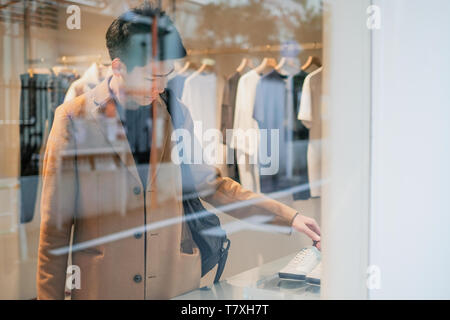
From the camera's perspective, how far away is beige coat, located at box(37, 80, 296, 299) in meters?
1.29

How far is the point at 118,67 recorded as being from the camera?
1.28m

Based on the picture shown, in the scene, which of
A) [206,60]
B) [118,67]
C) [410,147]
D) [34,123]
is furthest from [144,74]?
[410,147]

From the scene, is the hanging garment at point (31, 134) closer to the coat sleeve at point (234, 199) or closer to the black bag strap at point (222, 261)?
the coat sleeve at point (234, 199)

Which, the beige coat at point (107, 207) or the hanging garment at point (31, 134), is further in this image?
the hanging garment at point (31, 134)

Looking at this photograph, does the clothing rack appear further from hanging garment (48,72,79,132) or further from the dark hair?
hanging garment (48,72,79,132)

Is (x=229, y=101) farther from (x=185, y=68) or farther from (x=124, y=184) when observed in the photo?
(x=124, y=184)

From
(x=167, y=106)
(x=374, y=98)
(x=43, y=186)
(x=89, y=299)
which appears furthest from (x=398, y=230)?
(x=43, y=186)

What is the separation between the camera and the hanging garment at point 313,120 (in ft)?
4.25

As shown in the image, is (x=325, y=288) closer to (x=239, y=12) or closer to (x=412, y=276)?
(x=412, y=276)

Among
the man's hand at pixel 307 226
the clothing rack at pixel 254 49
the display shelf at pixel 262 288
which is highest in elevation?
the clothing rack at pixel 254 49

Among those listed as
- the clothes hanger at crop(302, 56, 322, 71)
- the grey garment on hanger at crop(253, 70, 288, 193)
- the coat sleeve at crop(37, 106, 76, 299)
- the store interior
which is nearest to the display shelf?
the store interior

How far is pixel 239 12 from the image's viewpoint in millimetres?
1357

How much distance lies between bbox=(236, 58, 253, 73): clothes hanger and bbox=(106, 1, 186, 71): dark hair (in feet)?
0.52

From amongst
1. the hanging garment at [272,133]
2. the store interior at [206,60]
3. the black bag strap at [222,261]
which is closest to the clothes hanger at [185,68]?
the store interior at [206,60]
